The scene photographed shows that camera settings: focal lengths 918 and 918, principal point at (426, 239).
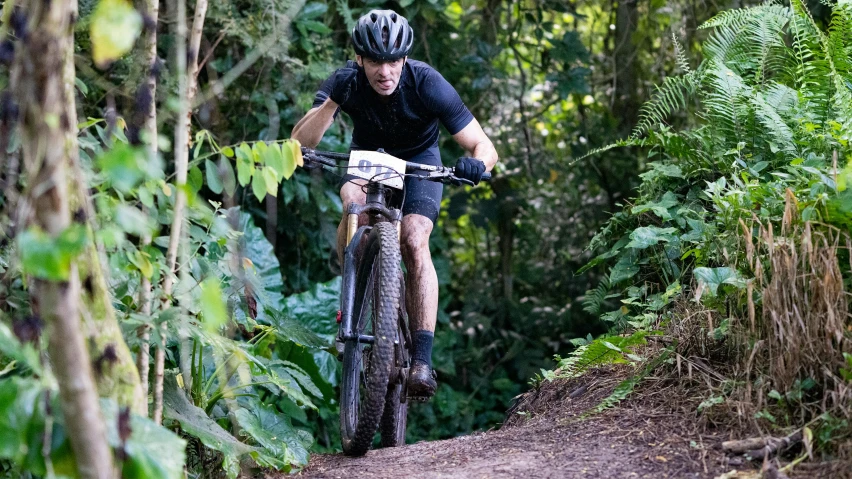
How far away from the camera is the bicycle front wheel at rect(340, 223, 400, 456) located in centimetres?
375

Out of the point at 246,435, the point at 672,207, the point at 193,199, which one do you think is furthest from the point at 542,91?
the point at 193,199

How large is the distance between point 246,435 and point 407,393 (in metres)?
0.75

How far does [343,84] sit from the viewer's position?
4.41 metres

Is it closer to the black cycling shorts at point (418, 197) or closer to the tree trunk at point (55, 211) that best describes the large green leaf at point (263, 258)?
the black cycling shorts at point (418, 197)

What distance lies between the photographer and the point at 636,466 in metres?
3.09

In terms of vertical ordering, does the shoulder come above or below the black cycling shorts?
above

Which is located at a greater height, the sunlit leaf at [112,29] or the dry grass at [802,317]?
the sunlit leaf at [112,29]

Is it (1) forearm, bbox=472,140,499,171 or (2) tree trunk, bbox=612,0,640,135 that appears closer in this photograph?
(1) forearm, bbox=472,140,499,171

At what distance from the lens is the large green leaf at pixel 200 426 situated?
3412 mm

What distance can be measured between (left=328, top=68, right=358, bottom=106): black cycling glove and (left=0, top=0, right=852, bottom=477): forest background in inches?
15.0

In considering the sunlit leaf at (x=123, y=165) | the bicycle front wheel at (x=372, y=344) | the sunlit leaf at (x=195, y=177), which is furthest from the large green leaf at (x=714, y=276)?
the sunlit leaf at (x=123, y=165)

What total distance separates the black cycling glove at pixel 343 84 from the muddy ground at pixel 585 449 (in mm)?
1691

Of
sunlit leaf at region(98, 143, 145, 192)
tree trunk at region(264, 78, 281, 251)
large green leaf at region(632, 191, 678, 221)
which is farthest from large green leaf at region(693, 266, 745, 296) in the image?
tree trunk at region(264, 78, 281, 251)

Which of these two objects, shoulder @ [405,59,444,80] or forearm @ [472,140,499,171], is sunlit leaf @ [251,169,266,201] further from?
shoulder @ [405,59,444,80]
